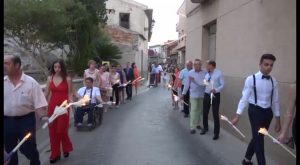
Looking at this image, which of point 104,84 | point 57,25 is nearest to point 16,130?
point 104,84

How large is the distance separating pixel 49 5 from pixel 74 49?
6.65 m

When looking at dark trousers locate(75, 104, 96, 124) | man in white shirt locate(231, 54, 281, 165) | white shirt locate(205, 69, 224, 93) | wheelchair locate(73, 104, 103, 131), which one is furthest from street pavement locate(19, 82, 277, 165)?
man in white shirt locate(231, 54, 281, 165)

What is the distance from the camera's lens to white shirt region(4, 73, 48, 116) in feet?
19.3

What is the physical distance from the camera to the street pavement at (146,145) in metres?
8.59

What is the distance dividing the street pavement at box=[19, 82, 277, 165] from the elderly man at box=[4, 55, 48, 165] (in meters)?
2.15

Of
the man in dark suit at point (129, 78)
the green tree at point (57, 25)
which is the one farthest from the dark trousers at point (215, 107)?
the man in dark suit at point (129, 78)

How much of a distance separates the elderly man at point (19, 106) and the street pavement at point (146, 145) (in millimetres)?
2154

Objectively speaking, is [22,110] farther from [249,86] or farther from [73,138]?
[73,138]

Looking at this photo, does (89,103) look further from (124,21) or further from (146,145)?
(124,21)

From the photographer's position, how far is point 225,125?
40.7 feet

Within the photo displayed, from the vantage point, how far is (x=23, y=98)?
6.09 metres

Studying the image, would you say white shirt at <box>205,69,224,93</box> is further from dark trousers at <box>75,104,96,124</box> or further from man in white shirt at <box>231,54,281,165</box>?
man in white shirt at <box>231,54,281,165</box>

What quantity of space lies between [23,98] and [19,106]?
0.10 m

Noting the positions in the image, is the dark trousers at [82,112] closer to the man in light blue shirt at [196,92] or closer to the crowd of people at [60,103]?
the man in light blue shirt at [196,92]
